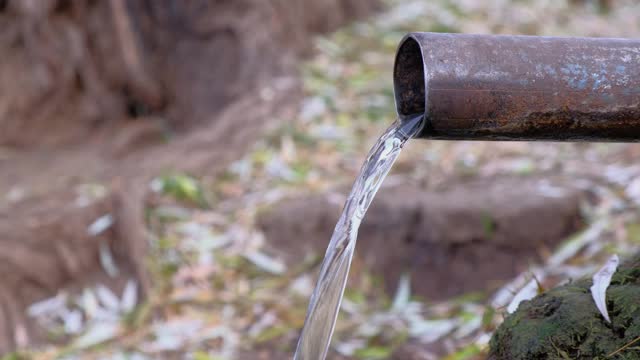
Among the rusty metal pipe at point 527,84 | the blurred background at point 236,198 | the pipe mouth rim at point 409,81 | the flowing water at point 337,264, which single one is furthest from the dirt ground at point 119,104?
the rusty metal pipe at point 527,84

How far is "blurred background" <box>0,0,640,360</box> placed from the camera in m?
3.55

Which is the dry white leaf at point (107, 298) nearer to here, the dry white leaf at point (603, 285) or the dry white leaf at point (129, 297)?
the dry white leaf at point (129, 297)

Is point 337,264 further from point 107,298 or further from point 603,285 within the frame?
point 107,298

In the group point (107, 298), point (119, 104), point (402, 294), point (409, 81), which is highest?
point (119, 104)

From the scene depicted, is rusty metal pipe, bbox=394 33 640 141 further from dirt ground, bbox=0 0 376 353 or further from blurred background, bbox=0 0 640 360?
dirt ground, bbox=0 0 376 353

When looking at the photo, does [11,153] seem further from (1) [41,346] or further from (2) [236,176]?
(1) [41,346]

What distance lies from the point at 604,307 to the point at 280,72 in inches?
172

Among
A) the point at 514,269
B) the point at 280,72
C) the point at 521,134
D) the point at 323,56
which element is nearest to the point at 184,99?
the point at 280,72

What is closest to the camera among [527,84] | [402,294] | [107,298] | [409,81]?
[527,84]

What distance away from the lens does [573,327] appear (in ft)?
5.28

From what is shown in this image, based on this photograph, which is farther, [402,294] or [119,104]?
[119,104]

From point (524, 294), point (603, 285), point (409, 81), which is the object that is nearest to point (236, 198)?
point (524, 294)

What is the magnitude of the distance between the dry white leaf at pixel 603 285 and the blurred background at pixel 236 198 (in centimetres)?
21

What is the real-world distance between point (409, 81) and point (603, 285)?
1.84 ft
